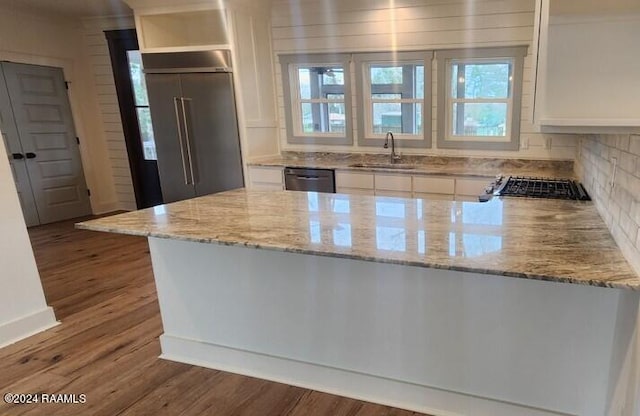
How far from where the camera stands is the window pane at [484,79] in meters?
3.80

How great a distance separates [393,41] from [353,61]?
0.45m

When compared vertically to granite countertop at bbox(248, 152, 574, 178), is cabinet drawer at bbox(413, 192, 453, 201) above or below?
below

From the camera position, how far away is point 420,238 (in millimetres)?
1579

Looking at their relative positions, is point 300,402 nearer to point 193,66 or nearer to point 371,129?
point 371,129

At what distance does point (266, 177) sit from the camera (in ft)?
14.5

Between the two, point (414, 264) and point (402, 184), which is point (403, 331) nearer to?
point (414, 264)

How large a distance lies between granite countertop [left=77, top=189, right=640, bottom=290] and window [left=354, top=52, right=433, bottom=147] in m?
2.13

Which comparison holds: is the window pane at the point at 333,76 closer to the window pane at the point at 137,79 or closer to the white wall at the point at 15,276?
the window pane at the point at 137,79

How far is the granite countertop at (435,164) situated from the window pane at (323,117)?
297 millimetres

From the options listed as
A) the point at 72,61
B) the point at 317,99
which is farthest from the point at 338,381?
the point at 72,61

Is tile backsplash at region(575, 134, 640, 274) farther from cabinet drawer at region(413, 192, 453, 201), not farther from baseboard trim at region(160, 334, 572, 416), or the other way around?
cabinet drawer at region(413, 192, 453, 201)

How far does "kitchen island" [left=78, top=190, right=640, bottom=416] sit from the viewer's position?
144 cm

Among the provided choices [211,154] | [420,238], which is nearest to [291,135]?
[211,154]

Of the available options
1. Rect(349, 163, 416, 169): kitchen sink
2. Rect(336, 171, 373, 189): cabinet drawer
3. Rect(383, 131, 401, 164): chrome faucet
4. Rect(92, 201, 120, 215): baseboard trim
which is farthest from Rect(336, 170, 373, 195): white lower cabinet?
Rect(92, 201, 120, 215): baseboard trim
